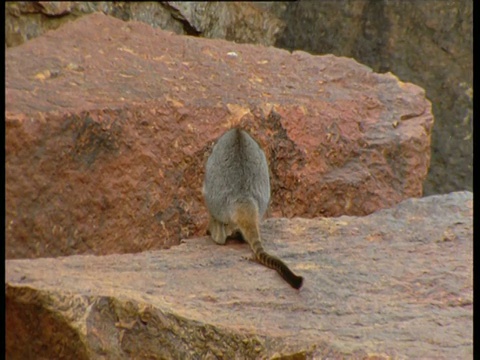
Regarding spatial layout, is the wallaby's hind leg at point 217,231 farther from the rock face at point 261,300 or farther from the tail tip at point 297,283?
the tail tip at point 297,283

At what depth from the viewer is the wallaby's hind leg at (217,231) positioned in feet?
21.8

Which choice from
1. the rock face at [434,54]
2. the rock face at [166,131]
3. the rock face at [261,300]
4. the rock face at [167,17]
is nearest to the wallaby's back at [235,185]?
the rock face at [261,300]

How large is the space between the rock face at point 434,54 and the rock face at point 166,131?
1.51 m

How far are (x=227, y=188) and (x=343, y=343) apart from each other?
1.81 meters

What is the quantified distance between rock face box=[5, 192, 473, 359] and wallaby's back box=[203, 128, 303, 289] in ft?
0.55

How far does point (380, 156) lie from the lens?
7.82 meters

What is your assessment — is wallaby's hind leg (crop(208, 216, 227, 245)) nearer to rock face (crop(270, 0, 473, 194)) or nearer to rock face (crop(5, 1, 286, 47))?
rock face (crop(5, 1, 286, 47))

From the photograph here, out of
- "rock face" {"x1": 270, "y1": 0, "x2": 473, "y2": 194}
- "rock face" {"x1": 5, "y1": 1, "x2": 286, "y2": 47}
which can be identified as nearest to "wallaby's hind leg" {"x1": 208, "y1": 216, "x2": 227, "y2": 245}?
"rock face" {"x1": 5, "y1": 1, "x2": 286, "y2": 47}

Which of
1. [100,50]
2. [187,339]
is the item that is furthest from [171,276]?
[100,50]

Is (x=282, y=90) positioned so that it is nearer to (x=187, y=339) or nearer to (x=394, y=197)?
(x=394, y=197)

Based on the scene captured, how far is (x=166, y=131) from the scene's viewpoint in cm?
707

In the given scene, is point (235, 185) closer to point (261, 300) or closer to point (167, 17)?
point (261, 300)

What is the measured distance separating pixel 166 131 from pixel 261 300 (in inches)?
75.7

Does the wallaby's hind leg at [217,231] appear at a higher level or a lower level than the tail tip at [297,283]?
lower
